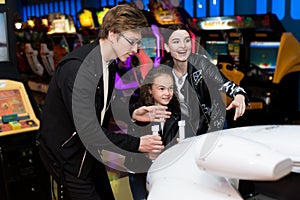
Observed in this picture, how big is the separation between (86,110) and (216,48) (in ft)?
18.6

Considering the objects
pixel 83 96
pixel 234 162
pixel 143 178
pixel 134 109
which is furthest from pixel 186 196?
pixel 143 178

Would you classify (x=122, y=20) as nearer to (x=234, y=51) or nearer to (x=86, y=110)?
(x=86, y=110)

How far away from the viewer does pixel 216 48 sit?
722 centimetres

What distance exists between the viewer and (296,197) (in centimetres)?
124

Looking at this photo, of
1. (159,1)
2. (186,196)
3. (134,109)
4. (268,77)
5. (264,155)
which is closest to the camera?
(264,155)

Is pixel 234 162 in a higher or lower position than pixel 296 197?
higher

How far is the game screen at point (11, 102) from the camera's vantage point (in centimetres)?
289

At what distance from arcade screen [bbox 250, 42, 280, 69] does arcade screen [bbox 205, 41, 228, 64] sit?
0.53 metres

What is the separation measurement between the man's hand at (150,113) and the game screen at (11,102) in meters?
1.10

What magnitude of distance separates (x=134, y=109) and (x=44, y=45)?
8697mm

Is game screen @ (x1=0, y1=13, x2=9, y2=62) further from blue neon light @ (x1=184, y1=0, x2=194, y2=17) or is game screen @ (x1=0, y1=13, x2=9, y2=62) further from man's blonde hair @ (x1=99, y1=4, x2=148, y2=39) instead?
blue neon light @ (x1=184, y1=0, x2=194, y2=17)

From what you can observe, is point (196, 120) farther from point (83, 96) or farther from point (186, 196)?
point (186, 196)

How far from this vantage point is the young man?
183cm

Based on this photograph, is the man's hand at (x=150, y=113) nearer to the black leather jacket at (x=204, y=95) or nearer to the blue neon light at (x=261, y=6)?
the black leather jacket at (x=204, y=95)
